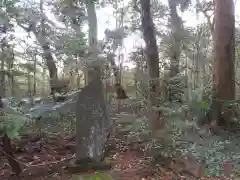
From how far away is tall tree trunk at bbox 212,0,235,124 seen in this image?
852 centimetres

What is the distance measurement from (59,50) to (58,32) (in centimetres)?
59

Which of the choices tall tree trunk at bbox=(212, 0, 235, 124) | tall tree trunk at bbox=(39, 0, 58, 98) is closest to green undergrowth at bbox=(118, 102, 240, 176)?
tall tree trunk at bbox=(212, 0, 235, 124)

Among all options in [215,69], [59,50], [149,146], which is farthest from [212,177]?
[59,50]

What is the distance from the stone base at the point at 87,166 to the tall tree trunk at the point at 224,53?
150 inches

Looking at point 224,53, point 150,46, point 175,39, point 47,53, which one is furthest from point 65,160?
point 175,39

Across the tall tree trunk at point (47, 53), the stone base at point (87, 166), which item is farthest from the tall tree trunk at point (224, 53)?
the tall tree trunk at point (47, 53)

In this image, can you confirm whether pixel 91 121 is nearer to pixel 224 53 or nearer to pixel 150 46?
pixel 150 46

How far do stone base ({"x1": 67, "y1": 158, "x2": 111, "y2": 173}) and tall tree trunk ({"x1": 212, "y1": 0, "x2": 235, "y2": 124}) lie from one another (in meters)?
3.81

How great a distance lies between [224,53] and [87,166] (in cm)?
499

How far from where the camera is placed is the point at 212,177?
5.73 metres

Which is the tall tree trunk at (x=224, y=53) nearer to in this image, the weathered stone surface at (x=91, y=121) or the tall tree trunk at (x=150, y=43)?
the tall tree trunk at (x=150, y=43)

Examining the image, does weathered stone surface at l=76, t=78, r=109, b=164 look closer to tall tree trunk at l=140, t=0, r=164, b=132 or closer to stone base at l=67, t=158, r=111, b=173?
stone base at l=67, t=158, r=111, b=173

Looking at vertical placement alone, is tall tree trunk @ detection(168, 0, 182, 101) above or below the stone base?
above

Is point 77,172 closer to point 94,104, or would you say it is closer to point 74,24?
point 94,104
